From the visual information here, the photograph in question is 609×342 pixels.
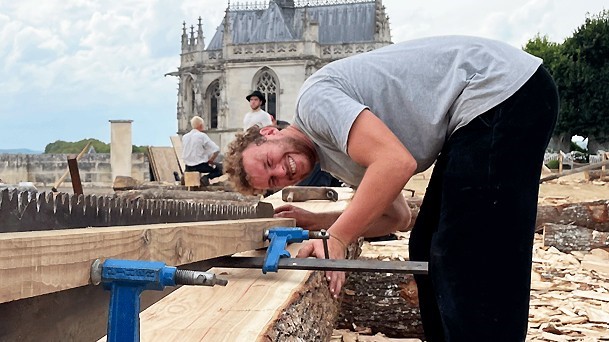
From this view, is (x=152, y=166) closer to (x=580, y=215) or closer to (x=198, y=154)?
(x=198, y=154)

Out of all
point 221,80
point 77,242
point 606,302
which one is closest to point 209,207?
point 77,242

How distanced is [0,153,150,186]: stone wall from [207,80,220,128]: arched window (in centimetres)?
2283

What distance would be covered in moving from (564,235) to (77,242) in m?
5.46

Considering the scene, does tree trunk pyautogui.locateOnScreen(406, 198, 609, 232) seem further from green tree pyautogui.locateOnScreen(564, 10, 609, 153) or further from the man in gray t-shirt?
green tree pyautogui.locateOnScreen(564, 10, 609, 153)

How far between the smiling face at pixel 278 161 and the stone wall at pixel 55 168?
14.8 metres

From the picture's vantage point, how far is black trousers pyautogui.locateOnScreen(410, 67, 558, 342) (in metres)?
2.07

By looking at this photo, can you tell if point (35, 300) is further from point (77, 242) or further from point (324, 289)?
point (324, 289)

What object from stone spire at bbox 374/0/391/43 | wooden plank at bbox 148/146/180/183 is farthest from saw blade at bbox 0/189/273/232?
stone spire at bbox 374/0/391/43

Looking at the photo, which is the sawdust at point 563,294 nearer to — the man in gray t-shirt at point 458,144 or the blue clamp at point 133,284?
the man in gray t-shirt at point 458,144

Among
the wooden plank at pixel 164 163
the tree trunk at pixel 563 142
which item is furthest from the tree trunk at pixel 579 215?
the tree trunk at pixel 563 142

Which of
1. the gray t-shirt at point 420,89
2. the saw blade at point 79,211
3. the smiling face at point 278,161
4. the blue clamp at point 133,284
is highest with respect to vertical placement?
the gray t-shirt at point 420,89

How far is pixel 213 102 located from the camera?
1670 inches

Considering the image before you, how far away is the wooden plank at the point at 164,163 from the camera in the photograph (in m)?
16.1

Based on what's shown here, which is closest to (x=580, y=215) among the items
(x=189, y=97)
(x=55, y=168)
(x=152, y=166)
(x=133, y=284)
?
(x=133, y=284)
